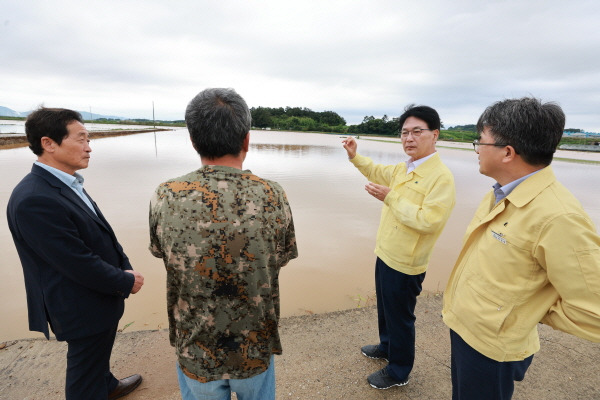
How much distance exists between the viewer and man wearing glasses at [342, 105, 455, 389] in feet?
7.06

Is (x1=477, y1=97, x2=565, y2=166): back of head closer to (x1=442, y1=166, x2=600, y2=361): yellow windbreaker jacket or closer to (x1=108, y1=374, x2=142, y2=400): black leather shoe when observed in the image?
(x1=442, y1=166, x2=600, y2=361): yellow windbreaker jacket

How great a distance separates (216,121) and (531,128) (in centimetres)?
139

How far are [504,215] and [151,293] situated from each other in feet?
13.7

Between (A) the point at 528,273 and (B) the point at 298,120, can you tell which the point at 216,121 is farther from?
(B) the point at 298,120

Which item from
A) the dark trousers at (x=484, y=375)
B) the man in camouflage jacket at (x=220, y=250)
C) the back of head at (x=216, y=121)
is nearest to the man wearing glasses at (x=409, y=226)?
the dark trousers at (x=484, y=375)

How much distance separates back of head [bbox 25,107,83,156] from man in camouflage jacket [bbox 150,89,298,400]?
1.15 meters

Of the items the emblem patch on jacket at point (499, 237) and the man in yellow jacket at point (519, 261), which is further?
the emblem patch on jacket at point (499, 237)

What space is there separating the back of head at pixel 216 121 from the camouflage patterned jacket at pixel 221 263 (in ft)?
0.30

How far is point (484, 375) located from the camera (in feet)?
5.05

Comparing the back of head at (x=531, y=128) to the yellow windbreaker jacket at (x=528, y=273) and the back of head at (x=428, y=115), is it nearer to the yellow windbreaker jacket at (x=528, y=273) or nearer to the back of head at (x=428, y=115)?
the yellow windbreaker jacket at (x=528, y=273)

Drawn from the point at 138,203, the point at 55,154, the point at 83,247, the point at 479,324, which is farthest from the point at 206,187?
the point at 138,203

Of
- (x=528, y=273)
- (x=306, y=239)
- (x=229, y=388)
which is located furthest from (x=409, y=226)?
(x=306, y=239)

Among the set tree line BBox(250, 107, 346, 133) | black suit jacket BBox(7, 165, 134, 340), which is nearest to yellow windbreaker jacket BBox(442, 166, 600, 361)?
black suit jacket BBox(7, 165, 134, 340)

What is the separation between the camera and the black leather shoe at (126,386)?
2.28 m
